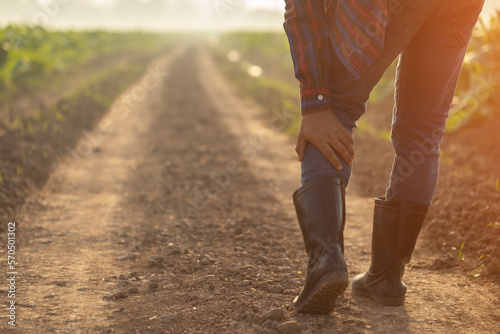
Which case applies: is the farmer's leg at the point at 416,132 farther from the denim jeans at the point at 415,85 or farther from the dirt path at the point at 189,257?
the dirt path at the point at 189,257

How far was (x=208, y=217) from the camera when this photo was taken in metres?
3.83

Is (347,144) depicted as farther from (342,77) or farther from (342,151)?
(342,77)

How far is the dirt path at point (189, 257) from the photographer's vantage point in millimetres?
2092

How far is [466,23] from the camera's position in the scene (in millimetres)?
1897

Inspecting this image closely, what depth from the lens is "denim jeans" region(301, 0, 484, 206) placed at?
182 cm

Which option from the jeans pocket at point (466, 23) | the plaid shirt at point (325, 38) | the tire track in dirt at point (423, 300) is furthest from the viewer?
the tire track in dirt at point (423, 300)

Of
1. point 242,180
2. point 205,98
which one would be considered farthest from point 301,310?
point 205,98

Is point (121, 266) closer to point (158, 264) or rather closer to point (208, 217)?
point (158, 264)

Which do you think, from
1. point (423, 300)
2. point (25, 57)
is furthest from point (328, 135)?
point (25, 57)

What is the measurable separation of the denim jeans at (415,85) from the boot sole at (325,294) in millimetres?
363

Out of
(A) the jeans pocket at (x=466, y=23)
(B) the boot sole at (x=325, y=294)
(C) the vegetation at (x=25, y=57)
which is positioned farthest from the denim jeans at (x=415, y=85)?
(C) the vegetation at (x=25, y=57)

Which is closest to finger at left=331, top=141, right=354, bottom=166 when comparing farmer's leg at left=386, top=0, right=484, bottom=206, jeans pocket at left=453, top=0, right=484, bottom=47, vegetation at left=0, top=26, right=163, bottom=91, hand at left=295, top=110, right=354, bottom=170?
hand at left=295, top=110, right=354, bottom=170

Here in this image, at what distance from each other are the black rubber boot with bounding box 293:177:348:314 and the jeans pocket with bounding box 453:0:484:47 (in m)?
0.71

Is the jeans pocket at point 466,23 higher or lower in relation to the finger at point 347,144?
higher
